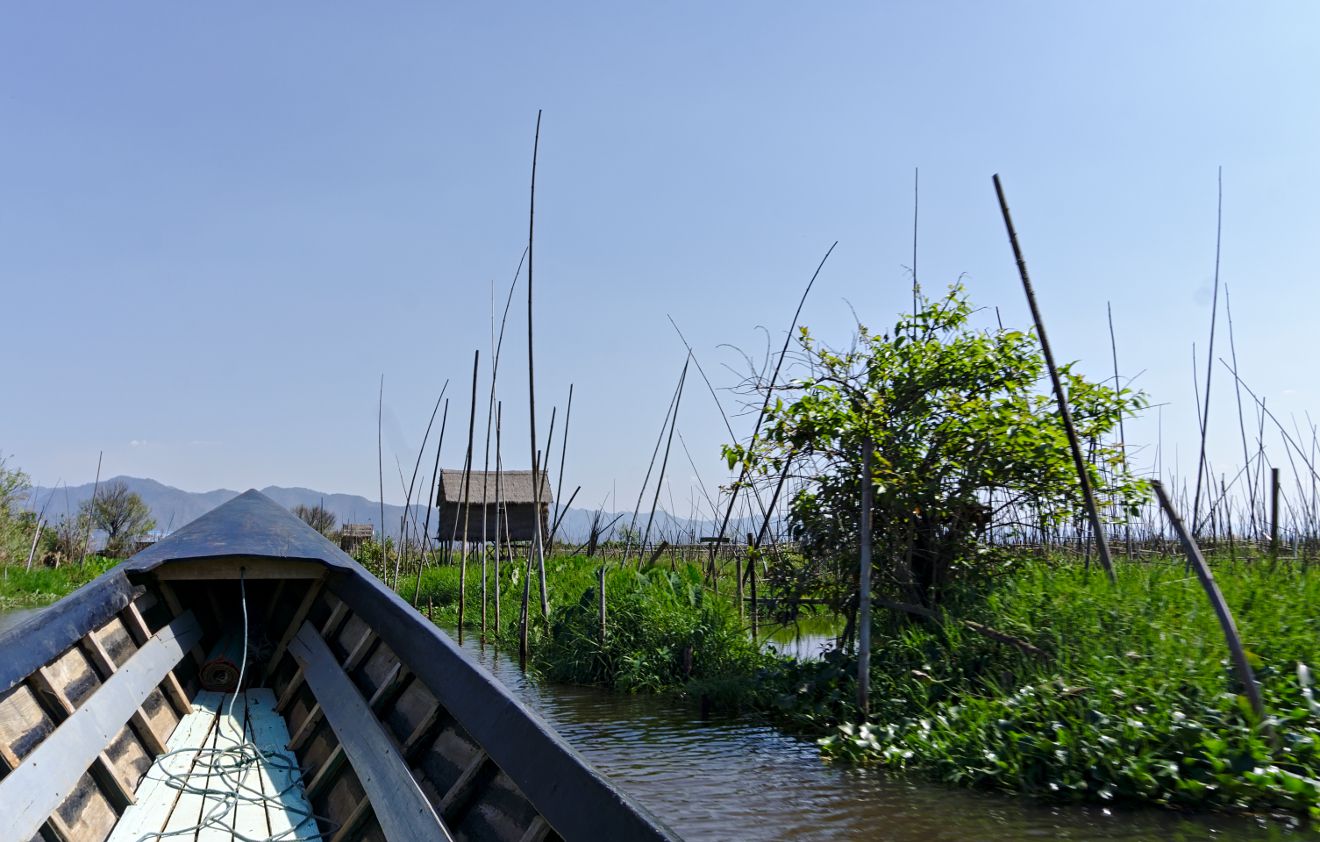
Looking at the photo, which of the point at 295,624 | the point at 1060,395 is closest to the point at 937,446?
the point at 1060,395

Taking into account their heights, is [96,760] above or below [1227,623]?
below

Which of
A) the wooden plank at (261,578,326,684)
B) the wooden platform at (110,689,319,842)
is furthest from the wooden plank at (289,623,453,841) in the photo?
the wooden plank at (261,578,326,684)

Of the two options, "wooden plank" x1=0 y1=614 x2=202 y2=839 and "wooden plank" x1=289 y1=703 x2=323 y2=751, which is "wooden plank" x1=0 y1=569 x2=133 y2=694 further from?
"wooden plank" x1=289 y1=703 x2=323 y2=751

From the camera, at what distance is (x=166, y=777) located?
3561mm

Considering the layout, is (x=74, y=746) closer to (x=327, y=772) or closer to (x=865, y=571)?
(x=327, y=772)

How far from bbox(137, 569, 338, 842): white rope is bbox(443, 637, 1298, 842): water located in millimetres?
1669

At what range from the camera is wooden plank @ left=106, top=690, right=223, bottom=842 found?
10.2 feet

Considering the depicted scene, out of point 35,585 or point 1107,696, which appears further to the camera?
point 35,585

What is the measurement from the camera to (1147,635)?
18.6ft

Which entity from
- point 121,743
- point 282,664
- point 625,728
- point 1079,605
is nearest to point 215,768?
point 121,743

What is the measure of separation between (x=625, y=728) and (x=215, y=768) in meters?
4.26

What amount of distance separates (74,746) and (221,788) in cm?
63

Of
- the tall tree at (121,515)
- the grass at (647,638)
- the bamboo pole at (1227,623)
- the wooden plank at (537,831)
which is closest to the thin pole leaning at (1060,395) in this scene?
the bamboo pole at (1227,623)

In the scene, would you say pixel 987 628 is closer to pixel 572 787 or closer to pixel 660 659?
pixel 660 659
